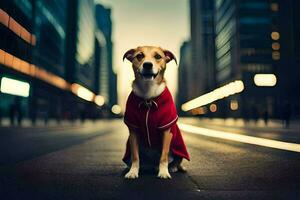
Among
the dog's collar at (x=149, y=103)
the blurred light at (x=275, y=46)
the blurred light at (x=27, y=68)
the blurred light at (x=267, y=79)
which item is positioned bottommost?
the dog's collar at (x=149, y=103)

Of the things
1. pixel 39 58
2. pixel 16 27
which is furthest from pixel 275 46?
pixel 16 27

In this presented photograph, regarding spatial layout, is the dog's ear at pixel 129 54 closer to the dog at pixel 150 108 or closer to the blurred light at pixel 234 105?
the dog at pixel 150 108

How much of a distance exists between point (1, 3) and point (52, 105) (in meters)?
31.0

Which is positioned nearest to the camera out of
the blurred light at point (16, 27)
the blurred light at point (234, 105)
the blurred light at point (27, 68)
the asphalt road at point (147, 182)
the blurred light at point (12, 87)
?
the asphalt road at point (147, 182)

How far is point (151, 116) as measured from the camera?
4.22 metres

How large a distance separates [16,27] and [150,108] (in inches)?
1485

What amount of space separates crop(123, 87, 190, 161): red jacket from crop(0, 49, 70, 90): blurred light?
32.3 m

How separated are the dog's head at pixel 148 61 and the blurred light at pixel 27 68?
1269 inches

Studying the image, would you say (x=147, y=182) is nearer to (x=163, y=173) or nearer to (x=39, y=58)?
(x=163, y=173)

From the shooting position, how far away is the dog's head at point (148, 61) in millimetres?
4096

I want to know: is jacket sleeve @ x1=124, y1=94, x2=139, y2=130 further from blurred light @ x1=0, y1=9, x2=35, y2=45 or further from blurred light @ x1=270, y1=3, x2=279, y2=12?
blurred light @ x1=270, y1=3, x2=279, y2=12

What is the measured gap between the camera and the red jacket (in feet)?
13.9

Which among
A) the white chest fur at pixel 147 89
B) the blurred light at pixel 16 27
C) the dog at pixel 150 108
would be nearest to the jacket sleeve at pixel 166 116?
the dog at pixel 150 108

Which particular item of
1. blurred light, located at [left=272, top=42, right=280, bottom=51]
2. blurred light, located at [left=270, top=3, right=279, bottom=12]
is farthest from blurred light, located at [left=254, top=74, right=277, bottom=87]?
blurred light, located at [left=270, top=3, right=279, bottom=12]
